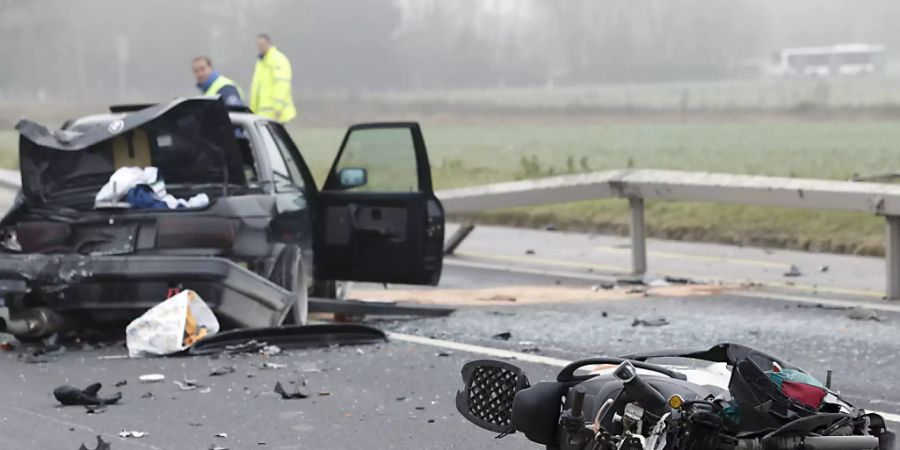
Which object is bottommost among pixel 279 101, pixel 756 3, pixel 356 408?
pixel 356 408

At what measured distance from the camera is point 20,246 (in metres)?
10.0

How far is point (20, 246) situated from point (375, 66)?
52.6m

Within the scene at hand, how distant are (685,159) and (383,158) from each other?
21.9 metres

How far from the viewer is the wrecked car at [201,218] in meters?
9.67

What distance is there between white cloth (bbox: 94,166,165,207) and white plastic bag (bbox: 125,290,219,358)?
0.80 m

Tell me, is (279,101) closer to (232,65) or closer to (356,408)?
(356,408)

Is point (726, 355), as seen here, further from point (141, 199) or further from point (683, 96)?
point (683, 96)

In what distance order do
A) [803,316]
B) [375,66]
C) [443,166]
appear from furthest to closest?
[375,66] < [443,166] < [803,316]

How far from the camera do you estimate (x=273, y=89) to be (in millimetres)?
18359

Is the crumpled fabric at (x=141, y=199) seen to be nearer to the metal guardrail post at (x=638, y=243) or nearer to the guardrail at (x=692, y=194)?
the guardrail at (x=692, y=194)

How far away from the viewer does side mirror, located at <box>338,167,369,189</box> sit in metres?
11.0

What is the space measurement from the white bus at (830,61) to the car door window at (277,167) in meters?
63.0

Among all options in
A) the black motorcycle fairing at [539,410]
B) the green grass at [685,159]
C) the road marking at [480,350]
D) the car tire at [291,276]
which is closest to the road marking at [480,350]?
the road marking at [480,350]

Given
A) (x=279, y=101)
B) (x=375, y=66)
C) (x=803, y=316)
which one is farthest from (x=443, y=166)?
(x=375, y=66)
